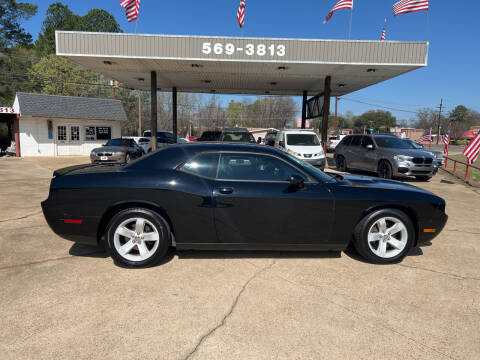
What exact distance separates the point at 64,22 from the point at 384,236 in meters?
68.8

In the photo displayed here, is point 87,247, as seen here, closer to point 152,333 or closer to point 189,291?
point 189,291

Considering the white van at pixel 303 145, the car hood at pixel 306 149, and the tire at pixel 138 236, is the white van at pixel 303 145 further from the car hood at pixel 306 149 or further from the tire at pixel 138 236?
the tire at pixel 138 236

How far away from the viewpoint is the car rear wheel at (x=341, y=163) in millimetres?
13794

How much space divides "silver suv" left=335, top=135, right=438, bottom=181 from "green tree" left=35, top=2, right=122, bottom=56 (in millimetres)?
57874

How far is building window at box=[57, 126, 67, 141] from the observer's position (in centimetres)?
2320

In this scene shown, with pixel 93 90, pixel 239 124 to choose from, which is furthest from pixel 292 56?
pixel 239 124

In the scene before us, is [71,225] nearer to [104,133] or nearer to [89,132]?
[89,132]

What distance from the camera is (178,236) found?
12.1 ft

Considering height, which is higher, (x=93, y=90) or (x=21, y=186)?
Result: (x=93, y=90)

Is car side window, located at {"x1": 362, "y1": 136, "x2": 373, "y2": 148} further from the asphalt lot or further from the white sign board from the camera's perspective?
the white sign board

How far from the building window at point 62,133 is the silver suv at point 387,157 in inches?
825

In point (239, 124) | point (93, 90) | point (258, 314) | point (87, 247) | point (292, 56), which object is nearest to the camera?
point (258, 314)

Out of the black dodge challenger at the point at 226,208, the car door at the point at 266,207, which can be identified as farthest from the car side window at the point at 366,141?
the car door at the point at 266,207

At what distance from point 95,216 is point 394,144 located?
1129cm
